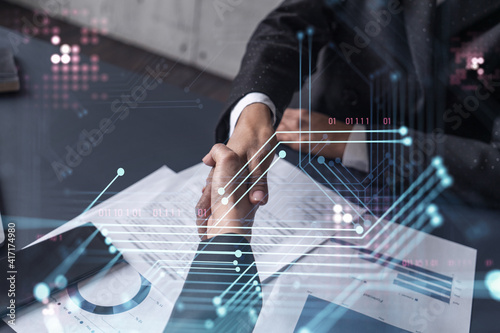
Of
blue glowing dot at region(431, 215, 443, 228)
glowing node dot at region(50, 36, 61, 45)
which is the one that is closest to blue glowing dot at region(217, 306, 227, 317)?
blue glowing dot at region(431, 215, 443, 228)

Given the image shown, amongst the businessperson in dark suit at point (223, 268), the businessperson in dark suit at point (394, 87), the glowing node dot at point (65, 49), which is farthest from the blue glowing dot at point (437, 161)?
the glowing node dot at point (65, 49)

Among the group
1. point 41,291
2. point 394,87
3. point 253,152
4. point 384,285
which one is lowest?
point 41,291

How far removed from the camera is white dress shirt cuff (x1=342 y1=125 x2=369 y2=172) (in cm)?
44

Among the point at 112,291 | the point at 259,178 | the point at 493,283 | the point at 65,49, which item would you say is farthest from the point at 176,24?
the point at 493,283

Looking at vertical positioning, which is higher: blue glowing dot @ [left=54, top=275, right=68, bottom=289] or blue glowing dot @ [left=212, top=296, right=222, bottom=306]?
blue glowing dot @ [left=212, top=296, right=222, bottom=306]

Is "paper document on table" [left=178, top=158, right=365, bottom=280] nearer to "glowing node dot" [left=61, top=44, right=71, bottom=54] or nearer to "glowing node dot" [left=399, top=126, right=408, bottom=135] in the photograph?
"glowing node dot" [left=399, top=126, right=408, bottom=135]

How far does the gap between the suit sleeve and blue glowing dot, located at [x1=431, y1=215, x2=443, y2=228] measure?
23cm

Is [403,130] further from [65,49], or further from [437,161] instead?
[65,49]

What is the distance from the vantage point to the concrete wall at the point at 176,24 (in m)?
0.50

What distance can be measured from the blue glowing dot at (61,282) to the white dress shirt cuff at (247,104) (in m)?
0.25

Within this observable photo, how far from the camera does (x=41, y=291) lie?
0.42 m

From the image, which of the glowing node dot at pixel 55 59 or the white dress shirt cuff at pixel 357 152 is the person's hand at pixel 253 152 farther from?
the glowing node dot at pixel 55 59

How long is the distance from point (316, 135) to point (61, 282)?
331 millimetres

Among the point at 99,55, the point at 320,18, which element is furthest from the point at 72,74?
the point at 320,18
